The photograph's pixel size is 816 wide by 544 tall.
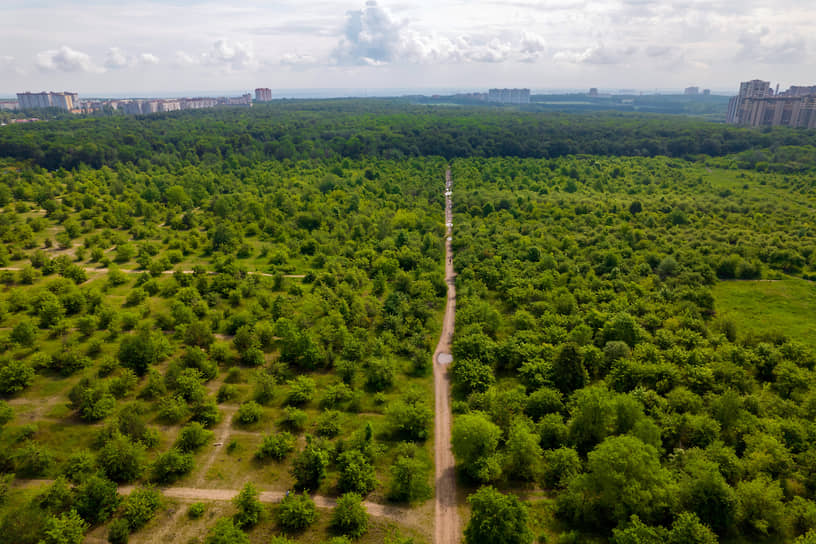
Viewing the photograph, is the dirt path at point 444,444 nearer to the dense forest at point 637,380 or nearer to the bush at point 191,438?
the dense forest at point 637,380

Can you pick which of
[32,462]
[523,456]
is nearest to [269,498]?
[32,462]

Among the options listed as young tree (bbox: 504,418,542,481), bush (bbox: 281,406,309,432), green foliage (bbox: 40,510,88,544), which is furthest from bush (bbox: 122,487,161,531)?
young tree (bbox: 504,418,542,481)

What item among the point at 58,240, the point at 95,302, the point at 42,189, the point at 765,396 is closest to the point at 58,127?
the point at 42,189

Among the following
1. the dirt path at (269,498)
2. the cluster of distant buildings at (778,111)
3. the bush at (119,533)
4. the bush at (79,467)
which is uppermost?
the cluster of distant buildings at (778,111)

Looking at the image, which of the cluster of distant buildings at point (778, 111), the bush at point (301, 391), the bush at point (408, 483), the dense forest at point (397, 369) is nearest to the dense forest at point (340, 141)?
the cluster of distant buildings at point (778, 111)

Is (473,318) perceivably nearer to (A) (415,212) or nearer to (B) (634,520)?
(B) (634,520)
